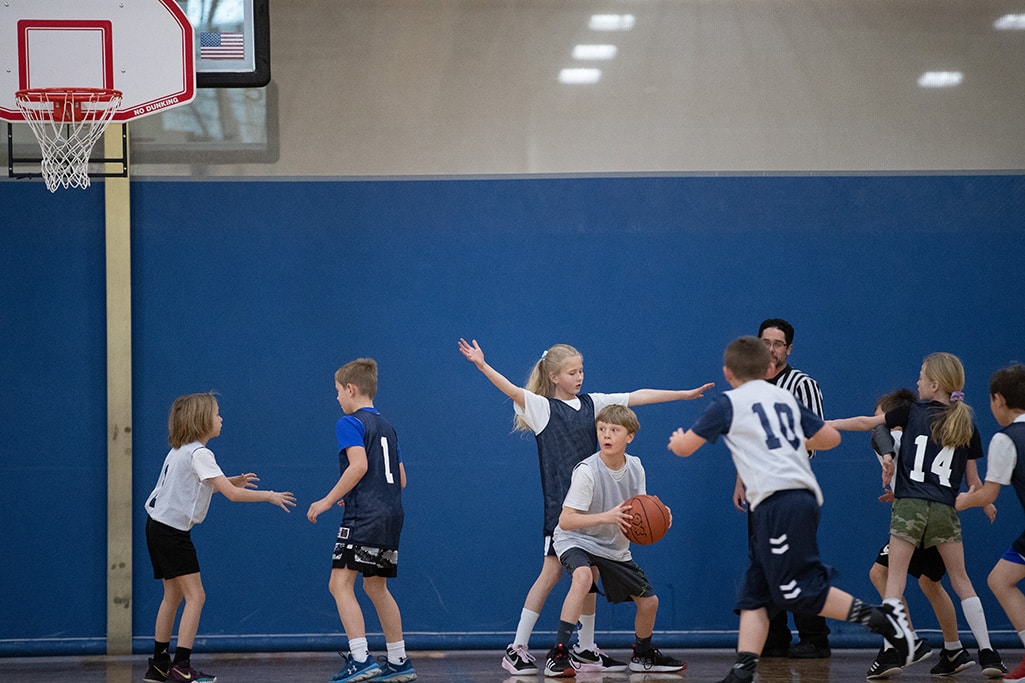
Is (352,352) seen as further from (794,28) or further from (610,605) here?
(794,28)

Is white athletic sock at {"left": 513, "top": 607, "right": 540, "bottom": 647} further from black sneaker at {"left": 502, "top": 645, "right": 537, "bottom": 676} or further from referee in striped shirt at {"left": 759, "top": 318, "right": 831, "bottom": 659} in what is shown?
referee in striped shirt at {"left": 759, "top": 318, "right": 831, "bottom": 659}

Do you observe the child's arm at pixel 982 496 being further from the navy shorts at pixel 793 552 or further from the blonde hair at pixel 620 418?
the blonde hair at pixel 620 418

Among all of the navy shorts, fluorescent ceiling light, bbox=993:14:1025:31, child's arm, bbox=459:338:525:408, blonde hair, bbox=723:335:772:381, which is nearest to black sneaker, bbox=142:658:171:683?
child's arm, bbox=459:338:525:408

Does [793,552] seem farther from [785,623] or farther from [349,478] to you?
[349,478]

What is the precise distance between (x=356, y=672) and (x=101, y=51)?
3.63 metres

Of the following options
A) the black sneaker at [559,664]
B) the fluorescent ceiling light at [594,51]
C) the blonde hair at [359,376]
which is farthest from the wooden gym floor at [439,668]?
the fluorescent ceiling light at [594,51]

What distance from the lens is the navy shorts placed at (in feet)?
16.4

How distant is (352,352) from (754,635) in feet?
11.3

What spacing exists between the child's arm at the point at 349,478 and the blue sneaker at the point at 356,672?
2.64 feet

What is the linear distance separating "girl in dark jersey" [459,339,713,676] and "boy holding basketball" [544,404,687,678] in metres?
0.14

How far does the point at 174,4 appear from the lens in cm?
654

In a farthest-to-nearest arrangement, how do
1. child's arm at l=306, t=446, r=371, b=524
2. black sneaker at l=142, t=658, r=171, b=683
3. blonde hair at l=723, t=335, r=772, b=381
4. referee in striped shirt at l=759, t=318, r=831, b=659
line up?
referee in striped shirt at l=759, t=318, r=831, b=659
black sneaker at l=142, t=658, r=171, b=683
child's arm at l=306, t=446, r=371, b=524
blonde hair at l=723, t=335, r=772, b=381

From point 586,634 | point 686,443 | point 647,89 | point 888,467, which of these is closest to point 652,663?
point 586,634

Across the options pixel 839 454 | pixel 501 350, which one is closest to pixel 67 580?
pixel 501 350
